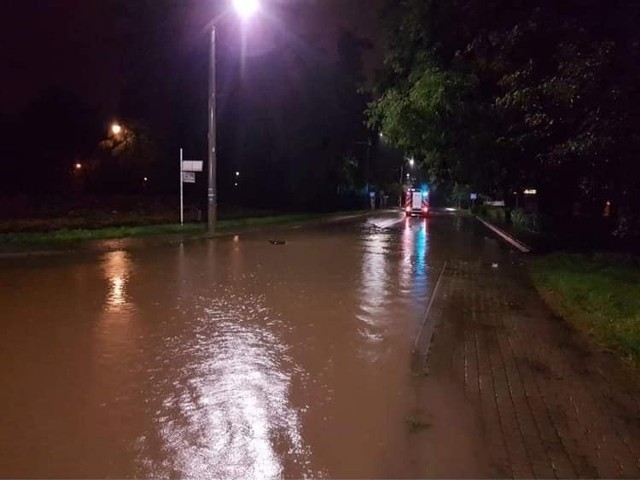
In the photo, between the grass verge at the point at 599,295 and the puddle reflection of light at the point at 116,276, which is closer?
the grass verge at the point at 599,295

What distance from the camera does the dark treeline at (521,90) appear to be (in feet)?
33.4

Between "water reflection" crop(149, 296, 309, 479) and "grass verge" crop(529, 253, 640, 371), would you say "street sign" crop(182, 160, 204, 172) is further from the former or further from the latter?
"water reflection" crop(149, 296, 309, 479)

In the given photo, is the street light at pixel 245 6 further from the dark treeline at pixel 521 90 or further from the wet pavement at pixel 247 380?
the wet pavement at pixel 247 380

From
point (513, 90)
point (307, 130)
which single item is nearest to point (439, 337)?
point (513, 90)

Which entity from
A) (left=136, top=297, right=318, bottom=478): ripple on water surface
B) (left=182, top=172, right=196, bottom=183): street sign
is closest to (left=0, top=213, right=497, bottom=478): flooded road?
(left=136, top=297, right=318, bottom=478): ripple on water surface

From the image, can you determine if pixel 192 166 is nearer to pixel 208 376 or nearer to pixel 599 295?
pixel 599 295

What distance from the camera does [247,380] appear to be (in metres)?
6.62

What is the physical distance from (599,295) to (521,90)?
3.79 m

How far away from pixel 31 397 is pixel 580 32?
31.8 feet

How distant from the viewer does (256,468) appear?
458cm

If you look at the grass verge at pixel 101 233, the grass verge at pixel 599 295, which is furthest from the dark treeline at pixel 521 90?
the grass verge at pixel 101 233

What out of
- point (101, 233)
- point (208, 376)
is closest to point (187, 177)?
point (101, 233)

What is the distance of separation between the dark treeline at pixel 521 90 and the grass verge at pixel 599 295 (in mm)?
1141

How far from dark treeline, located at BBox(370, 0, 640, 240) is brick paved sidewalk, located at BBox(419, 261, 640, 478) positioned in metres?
3.41
